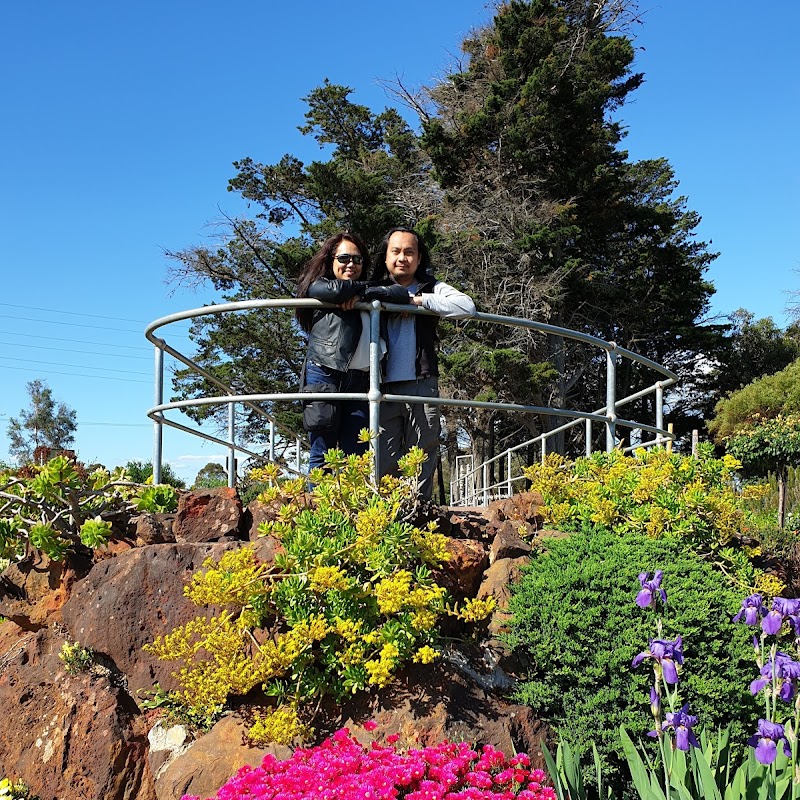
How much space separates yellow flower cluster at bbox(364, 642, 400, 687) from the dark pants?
4.81 feet

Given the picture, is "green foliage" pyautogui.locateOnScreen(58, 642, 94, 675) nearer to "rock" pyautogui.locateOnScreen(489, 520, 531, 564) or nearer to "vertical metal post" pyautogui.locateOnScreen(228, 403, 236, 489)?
"rock" pyautogui.locateOnScreen(489, 520, 531, 564)

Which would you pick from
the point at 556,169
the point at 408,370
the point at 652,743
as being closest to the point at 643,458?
the point at 408,370

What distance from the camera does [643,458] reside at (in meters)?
3.95

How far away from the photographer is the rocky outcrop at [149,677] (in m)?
2.65

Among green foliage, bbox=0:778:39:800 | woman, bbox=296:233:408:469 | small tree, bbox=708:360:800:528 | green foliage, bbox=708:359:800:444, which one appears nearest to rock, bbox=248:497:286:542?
woman, bbox=296:233:408:469

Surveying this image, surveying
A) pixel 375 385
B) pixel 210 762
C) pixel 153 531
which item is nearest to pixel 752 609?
pixel 210 762

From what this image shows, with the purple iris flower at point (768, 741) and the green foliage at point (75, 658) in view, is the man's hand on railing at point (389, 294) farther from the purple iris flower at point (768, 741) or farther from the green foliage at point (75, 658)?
the purple iris flower at point (768, 741)

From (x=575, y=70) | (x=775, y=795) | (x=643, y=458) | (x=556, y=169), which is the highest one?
(x=575, y=70)

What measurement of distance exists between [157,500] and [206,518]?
424 mm

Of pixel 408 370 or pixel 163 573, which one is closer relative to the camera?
pixel 163 573

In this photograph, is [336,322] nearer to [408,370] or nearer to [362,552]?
[408,370]

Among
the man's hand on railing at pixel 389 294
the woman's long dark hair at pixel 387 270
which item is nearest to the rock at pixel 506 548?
the man's hand on railing at pixel 389 294

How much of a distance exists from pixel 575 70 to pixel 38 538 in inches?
786

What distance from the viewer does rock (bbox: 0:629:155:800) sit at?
8.96 feet
